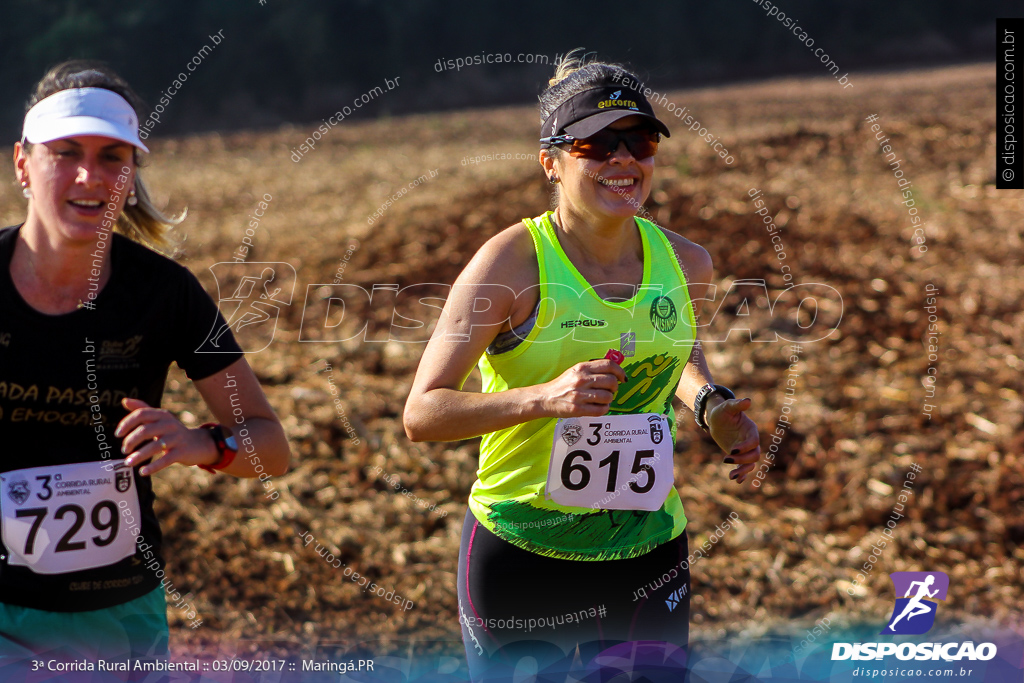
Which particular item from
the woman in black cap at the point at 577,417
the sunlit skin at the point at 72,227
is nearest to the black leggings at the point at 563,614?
the woman in black cap at the point at 577,417

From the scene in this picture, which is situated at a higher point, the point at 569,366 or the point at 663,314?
the point at 663,314

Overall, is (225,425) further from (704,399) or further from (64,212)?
(704,399)

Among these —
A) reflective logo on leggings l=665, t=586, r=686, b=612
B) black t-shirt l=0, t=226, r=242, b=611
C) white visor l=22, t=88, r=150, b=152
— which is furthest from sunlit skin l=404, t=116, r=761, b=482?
white visor l=22, t=88, r=150, b=152

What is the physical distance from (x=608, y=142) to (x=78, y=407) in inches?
60.3

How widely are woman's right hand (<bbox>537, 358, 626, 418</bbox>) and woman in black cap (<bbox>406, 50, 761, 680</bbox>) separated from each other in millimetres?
153

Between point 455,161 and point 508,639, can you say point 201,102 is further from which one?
point 508,639

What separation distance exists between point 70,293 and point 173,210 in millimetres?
10156

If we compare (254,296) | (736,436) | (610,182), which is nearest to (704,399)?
(736,436)

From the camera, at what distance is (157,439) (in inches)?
85.7

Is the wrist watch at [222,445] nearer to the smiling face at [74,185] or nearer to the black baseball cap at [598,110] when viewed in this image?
the smiling face at [74,185]

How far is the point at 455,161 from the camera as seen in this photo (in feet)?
44.6

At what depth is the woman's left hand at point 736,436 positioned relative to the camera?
2.59 metres

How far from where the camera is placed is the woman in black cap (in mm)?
2371

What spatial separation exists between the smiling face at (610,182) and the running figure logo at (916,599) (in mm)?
2457
